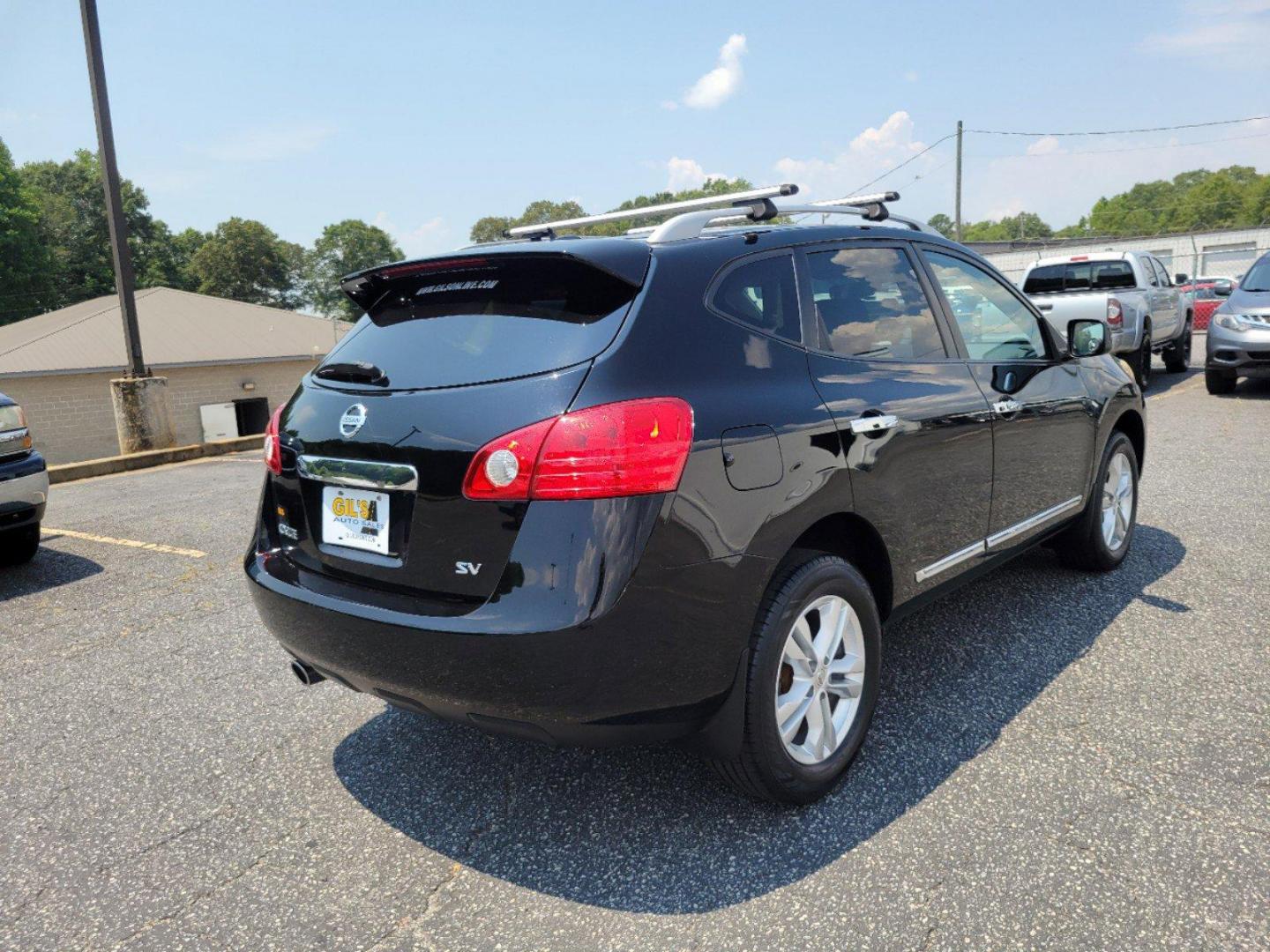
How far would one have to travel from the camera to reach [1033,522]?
3.87 metres

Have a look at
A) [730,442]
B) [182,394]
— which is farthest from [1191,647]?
[182,394]

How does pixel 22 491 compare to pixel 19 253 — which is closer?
pixel 22 491

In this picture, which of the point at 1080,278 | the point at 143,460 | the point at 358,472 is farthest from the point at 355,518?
the point at 1080,278

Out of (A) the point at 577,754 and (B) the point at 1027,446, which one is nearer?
(A) the point at 577,754

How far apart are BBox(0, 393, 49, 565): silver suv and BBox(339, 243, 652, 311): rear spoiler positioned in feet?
11.6

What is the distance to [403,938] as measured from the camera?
7.13 ft

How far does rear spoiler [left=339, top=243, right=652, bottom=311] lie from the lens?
2416 mm

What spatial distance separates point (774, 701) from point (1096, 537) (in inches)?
113

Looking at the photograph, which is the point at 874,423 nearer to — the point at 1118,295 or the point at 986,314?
the point at 986,314

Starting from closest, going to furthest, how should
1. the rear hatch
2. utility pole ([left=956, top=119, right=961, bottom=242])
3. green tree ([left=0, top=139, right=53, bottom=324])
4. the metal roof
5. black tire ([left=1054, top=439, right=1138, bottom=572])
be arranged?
the rear hatch < black tire ([left=1054, top=439, right=1138, bottom=572]) < the metal roof < utility pole ([left=956, top=119, right=961, bottom=242]) < green tree ([left=0, top=139, right=53, bottom=324])

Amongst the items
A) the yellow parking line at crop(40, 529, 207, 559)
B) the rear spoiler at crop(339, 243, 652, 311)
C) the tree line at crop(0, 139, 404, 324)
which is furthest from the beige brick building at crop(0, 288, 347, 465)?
the rear spoiler at crop(339, 243, 652, 311)

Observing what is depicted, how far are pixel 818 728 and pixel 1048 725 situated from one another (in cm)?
99

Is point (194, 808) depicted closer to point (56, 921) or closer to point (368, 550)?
point (56, 921)

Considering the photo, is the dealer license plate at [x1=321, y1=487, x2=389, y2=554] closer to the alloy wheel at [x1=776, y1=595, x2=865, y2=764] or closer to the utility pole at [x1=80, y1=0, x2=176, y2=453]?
the alloy wheel at [x1=776, y1=595, x2=865, y2=764]
